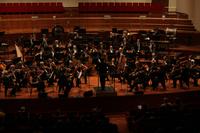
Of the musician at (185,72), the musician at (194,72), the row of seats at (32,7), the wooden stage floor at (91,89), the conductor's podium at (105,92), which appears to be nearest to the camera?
the conductor's podium at (105,92)

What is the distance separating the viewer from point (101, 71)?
1360 cm

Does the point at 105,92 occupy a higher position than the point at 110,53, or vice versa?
the point at 110,53

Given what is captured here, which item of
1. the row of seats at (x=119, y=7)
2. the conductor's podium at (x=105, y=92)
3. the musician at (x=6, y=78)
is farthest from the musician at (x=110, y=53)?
the row of seats at (x=119, y=7)

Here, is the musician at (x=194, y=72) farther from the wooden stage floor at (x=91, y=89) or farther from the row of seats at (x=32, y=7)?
the row of seats at (x=32, y=7)

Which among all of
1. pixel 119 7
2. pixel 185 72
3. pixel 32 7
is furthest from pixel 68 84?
pixel 119 7

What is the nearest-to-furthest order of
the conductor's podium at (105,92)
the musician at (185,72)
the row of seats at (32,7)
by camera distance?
the conductor's podium at (105,92) → the musician at (185,72) → the row of seats at (32,7)

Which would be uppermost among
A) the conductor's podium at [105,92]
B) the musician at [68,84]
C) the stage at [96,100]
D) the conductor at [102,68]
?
the conductor at [102,68]

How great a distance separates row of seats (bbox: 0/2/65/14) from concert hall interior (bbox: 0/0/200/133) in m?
0.05

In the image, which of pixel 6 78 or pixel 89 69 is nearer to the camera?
pixel 6 78

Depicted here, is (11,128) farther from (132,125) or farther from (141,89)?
(141,89)

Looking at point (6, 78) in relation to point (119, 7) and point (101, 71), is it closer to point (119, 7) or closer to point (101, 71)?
point (101, 71)

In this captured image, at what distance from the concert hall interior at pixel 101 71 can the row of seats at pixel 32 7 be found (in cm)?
5

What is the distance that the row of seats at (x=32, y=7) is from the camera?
21.7 metres

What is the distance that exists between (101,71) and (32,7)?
9.80 meters
